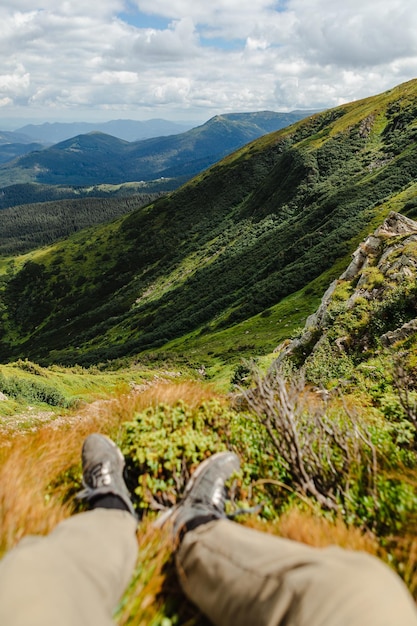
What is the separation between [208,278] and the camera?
12369cm

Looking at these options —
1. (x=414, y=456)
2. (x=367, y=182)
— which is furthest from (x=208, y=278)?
(x=414, y=456)

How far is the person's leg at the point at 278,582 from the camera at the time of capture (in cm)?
217

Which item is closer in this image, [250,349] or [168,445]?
[168,445]

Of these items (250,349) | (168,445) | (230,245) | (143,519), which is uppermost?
(168,445)

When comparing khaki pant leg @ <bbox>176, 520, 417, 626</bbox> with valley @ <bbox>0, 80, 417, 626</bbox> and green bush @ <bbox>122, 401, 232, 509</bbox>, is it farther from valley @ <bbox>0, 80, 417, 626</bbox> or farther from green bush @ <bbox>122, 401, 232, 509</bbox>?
green bush @ <bbox>122, 401, 232, 509</bbox>

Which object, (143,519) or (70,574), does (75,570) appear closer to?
(70,574)

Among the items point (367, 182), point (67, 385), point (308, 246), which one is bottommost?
point (67, 385)

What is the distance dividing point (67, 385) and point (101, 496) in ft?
114

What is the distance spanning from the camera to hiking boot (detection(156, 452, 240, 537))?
151 inches

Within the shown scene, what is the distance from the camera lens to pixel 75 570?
2668mm

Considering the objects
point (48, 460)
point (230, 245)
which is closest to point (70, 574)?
point (48, 460)

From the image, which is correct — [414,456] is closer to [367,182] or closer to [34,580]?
[34,580]

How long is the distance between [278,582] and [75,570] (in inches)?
55.3

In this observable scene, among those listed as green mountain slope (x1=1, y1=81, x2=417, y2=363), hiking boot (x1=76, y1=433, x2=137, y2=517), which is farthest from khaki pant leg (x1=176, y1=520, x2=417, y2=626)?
green mountain slope (x1=1, y1=81, x2=417, y2=363)
